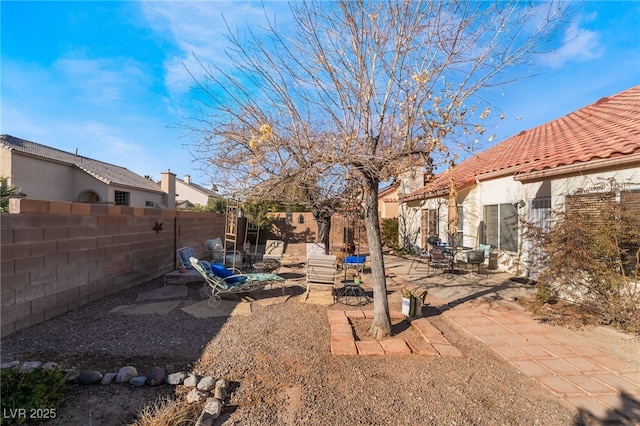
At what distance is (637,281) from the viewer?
4.91 m

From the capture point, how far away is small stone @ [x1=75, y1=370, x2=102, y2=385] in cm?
315

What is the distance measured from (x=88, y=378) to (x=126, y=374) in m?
0.35

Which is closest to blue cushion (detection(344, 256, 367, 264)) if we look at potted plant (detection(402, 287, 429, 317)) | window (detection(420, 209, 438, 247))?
potted plant (detection(402, 287, 429, 317))

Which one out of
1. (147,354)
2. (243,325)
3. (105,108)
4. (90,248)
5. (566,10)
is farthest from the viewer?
(105,108)

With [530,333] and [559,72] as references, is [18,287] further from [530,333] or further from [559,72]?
[559,72]

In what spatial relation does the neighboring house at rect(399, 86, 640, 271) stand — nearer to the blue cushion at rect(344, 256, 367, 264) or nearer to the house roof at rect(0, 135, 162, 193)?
the blue cushion at rect(344, 256, 367, 264)

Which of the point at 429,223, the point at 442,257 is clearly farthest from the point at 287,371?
the point at 429,223

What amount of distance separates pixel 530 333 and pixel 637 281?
1937 mm

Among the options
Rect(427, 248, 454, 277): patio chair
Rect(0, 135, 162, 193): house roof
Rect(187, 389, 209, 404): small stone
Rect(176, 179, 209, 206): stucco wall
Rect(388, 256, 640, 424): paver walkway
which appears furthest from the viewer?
Rect(176, 179, 209, 206): stucco wall

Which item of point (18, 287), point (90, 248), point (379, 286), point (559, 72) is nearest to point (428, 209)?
point (559, 72)

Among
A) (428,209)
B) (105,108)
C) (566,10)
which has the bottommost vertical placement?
(428,209)

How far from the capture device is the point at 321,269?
6.91 metres

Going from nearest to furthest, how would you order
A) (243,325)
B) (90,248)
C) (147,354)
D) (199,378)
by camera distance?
(199,378), (147,354), (243,325), (90,248)

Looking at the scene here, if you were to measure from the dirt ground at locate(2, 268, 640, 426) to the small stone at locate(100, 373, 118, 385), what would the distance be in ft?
0.24
